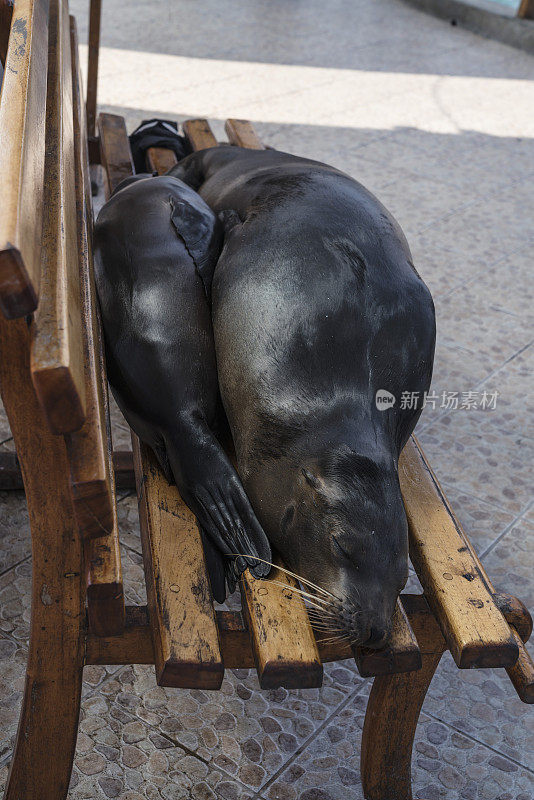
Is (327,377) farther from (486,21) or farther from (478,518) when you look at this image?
(486,21)

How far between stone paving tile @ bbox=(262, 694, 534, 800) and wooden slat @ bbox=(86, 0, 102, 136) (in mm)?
3307

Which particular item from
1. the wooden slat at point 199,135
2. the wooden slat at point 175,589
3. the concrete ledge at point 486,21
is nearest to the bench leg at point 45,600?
the wooden slat at point 175,589

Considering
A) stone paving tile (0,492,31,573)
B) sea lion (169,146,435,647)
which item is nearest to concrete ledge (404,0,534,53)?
sea lion (169,146,435,647)

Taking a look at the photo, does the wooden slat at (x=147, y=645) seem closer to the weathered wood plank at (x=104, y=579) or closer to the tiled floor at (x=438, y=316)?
the weathered wood plank at (x=104, y=579)

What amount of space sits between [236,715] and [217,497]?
685mm

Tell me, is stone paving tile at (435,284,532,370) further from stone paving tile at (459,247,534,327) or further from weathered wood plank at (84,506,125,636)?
weathered wood plank at (84,506,125,636)

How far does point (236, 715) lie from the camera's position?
209 cm

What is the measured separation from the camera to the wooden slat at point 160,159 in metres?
3.31

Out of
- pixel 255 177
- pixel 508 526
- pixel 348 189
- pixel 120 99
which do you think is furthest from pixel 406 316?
pixel 120 99

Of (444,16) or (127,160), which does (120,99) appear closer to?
(127,160)

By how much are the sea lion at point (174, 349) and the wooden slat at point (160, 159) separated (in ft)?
4.03

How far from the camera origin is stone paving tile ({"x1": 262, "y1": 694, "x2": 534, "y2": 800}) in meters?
1.95

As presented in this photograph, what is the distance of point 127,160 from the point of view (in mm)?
3186

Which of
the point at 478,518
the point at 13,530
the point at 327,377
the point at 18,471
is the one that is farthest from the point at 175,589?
the point at 478,518
